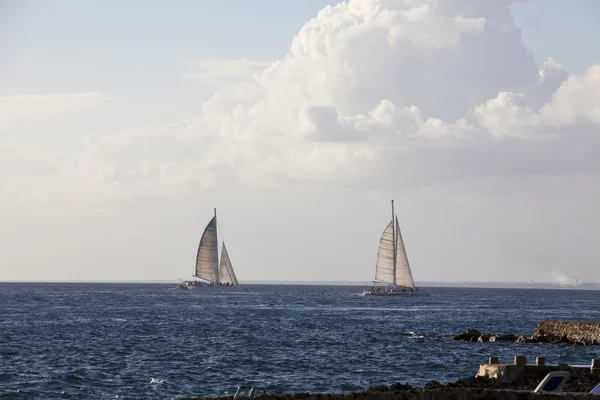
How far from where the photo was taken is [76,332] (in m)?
77.0

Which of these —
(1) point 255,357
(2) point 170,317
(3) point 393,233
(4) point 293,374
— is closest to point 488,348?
(1) point 255,357

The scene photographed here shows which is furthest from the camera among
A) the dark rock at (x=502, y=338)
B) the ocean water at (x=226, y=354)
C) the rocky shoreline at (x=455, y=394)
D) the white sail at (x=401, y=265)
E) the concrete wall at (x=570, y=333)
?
the white sail at (x=401, y=265)

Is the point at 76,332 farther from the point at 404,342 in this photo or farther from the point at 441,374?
the point at 441,374

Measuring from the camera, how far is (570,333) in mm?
71812

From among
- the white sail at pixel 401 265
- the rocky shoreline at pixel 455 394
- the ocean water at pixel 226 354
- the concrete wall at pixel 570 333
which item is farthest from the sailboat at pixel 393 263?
the rocky shoreline at pixel 455 394

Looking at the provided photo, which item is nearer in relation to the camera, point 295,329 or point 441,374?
point 441,374

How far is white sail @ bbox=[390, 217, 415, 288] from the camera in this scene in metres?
162

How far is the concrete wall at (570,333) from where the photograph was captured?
2729 inches

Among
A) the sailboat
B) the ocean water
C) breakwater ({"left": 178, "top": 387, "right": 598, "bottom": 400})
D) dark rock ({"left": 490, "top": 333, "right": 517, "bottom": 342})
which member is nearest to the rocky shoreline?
breakwater ({"left": 178, "top": 387, "right": 598, "bottom": 400})

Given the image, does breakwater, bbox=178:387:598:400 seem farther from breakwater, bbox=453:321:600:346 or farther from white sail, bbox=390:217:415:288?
white sail, bbox=390:217:415:288

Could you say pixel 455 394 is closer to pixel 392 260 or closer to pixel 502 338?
pixel 502 338

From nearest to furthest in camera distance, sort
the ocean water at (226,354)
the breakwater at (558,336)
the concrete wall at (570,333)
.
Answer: the ocean water at (226,354) < the concrete wall at (570,333) < the breakwater at (558,336)

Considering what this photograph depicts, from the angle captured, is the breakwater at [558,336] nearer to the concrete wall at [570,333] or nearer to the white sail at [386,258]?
the concrete wall at [570,333]

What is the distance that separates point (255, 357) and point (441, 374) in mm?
13004
